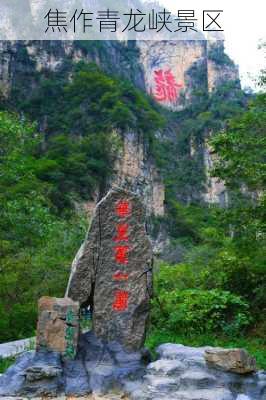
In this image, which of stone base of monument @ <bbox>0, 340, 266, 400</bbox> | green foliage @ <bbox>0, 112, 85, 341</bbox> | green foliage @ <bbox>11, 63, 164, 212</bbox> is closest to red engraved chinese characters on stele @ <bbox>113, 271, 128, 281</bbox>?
stone base of monument @ <bbox>0, 340, 266, 400</bbox>

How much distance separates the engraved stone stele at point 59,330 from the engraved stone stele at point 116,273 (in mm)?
269

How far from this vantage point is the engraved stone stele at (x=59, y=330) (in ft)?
15.8

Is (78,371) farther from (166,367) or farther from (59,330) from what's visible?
(166,367)

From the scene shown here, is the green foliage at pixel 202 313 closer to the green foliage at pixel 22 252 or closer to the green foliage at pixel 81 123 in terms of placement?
the green foliage at pixel 22 252

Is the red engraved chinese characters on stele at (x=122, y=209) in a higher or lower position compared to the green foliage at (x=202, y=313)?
higher

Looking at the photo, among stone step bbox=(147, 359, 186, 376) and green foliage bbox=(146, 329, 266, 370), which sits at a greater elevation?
stone step bbox=(147, 359, 186, 376)

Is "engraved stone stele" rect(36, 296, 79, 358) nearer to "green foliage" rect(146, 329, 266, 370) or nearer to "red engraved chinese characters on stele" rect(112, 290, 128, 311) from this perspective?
"red engraved chinese characters on stele" rect(112, 290, 128, 311)

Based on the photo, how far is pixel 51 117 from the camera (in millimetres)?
26656

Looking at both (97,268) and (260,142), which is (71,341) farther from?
(260,142)

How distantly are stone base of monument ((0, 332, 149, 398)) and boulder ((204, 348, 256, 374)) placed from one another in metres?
0.74

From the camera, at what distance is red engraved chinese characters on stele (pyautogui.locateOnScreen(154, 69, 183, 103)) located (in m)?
46.2

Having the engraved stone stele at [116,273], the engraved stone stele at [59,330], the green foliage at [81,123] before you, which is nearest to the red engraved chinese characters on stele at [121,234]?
the engraved stone stele at [116,273]

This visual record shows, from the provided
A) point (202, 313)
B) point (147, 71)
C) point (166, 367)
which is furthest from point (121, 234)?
point (147, 71)

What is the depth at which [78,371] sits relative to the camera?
15.2 feet
